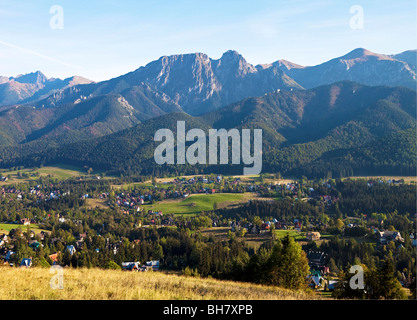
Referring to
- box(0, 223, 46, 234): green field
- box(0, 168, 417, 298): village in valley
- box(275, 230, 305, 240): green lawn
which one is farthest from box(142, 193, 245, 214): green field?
box(275, 230, 305, 240): green lawn

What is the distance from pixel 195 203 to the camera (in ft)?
436

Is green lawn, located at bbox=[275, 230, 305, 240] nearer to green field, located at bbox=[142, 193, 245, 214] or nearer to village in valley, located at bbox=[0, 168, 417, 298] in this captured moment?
village in valley, located at bbox=[0, 168, 417, 298]

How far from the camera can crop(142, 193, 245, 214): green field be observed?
124625 millimetres

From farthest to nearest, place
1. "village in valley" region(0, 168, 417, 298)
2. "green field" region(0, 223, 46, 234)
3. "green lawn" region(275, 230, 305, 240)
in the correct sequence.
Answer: "green field" region(0, 223, 46, 234)
"green lawn" region(275, 230, 305, 240)
"village in valley" region(0, 168, 417, 298)

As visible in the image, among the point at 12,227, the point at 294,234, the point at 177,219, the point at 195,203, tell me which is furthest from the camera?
the point at 195,203

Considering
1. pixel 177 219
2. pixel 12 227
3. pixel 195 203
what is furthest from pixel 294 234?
pixel 12 227

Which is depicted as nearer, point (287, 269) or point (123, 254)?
point (287, 269)

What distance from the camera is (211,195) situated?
14412 cm

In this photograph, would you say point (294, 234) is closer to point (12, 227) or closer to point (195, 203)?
point (195, 203)

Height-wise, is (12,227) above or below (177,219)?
above
